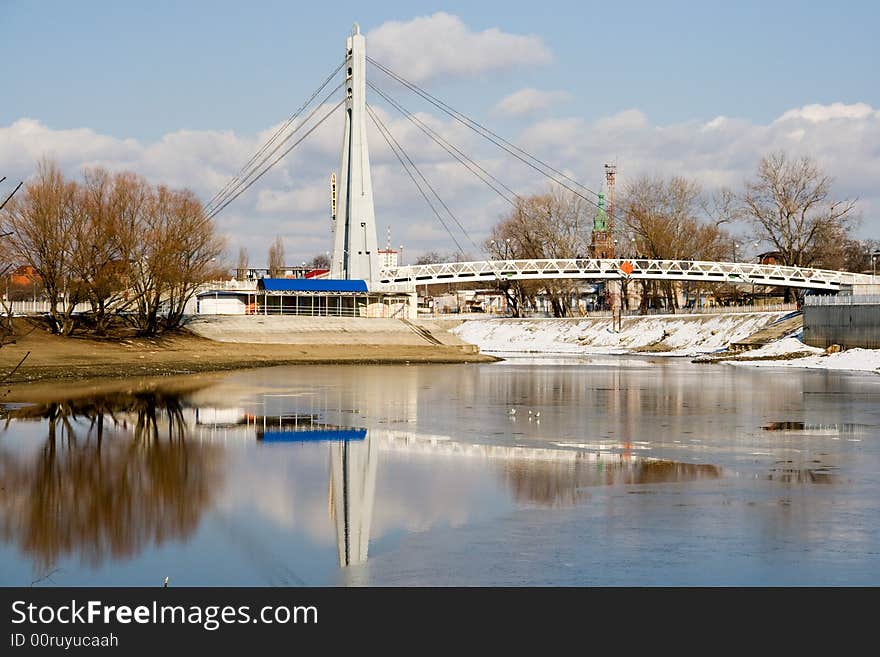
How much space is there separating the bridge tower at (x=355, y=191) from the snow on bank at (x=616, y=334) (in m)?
12.1

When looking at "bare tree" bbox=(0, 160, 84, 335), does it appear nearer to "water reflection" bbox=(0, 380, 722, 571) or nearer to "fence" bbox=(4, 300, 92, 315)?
"fence" bbox=(4, 300, 92, 315)

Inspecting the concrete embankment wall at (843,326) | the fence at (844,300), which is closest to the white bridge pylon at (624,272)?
the fence at (844,300)

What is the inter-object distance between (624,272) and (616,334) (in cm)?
1022

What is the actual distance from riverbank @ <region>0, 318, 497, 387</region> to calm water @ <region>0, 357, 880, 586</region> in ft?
49.9

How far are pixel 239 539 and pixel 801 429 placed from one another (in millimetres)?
13962

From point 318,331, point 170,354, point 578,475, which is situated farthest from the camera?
point 318,331

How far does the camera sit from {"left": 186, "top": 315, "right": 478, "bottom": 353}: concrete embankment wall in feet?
225

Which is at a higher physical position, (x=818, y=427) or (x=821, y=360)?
(x=818, y=427)

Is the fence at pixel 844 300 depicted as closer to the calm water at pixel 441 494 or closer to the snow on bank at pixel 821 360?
the snow on bank at pixel 821 360

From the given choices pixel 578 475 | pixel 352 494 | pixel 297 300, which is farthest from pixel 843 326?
pixel 352 494

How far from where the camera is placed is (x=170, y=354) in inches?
2135

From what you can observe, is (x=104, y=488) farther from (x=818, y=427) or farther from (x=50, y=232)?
(x=50, y=232)

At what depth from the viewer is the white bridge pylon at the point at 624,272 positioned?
91.4 metres
